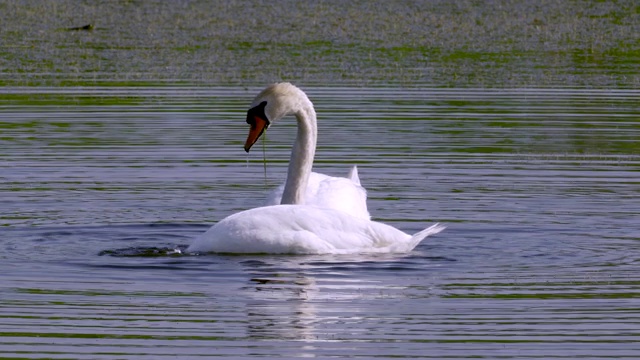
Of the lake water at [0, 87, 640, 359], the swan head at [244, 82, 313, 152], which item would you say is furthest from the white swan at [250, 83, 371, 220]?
the lake water at [0, 87, 640, 359]

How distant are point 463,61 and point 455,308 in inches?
524

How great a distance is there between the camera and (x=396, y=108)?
16.5 metres

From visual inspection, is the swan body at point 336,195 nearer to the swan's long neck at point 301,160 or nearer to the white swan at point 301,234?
the swan's long neck at point 301,160

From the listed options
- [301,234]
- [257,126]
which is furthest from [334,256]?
[257,126]

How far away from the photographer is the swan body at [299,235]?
9352 mm

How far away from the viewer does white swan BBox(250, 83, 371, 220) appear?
1046cm

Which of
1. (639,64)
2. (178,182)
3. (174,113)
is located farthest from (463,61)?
(178,182)

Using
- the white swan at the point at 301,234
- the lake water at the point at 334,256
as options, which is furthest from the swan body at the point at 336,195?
the white swan at the point at 301,234

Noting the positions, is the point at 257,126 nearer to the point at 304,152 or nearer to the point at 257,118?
the point at 257,118

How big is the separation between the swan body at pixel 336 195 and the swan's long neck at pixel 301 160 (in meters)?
0.13

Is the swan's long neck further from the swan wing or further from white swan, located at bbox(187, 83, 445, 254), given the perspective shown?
white swan, located at bbox(187, 83, 445, 254)

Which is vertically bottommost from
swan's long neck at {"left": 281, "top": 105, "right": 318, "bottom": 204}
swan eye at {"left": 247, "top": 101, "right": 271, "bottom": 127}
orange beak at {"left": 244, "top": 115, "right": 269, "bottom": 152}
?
swan's long neck at {"left": 281, "top": 105, "right": 318, "bottom": 204}

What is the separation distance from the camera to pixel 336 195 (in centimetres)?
1066

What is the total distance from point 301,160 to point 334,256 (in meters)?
1.33
